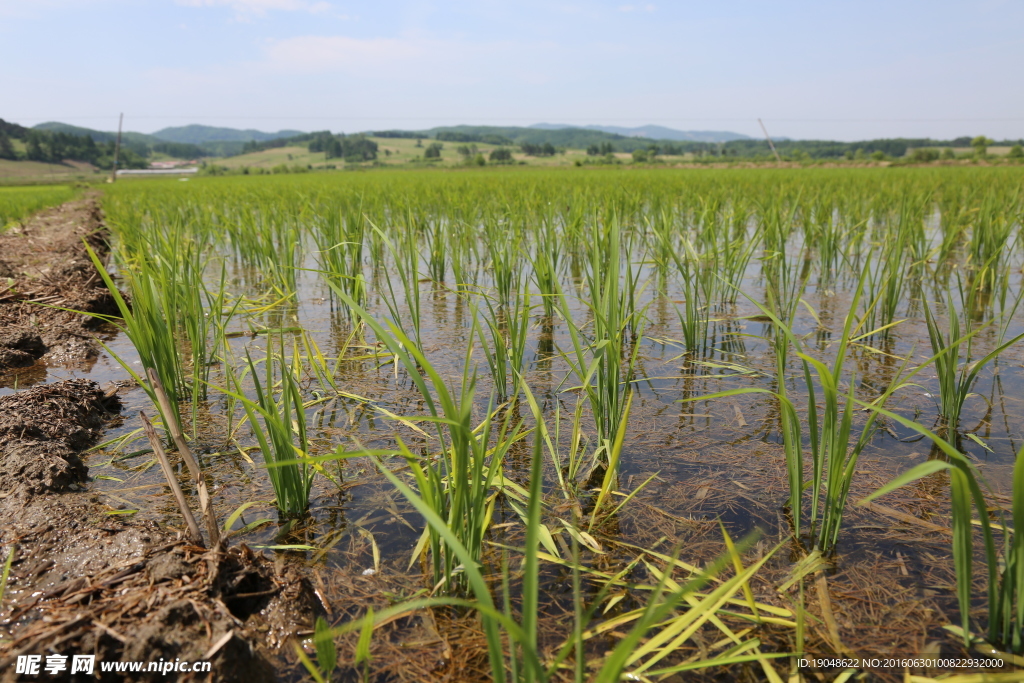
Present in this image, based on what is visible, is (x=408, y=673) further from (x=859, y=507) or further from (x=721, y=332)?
(x=721, y=332)

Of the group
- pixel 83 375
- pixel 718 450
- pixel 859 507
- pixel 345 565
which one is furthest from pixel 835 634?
pixel 83 375

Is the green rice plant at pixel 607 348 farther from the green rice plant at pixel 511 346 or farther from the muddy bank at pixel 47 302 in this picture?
the muddy bank at pixel 47 302

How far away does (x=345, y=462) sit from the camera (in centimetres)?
195

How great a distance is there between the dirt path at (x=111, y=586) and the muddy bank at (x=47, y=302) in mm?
920

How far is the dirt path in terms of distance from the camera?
1.03 m

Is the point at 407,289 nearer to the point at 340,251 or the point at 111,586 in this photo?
the point at 340,251

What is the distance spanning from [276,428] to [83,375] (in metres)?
2.24

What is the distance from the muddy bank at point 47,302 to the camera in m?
3.09

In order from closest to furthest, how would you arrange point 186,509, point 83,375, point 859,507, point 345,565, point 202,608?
point 202,608
point 186,509
point 345,565
point 859,507
point 83,375

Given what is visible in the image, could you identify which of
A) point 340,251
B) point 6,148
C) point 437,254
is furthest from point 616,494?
point 6,148

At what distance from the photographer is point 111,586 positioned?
1167mm

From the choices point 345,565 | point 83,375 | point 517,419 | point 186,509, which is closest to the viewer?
point 186,509

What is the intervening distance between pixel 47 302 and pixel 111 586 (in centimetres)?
343

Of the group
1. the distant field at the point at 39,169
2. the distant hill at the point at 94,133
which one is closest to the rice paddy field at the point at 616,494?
the distant field at the point at 39,169
